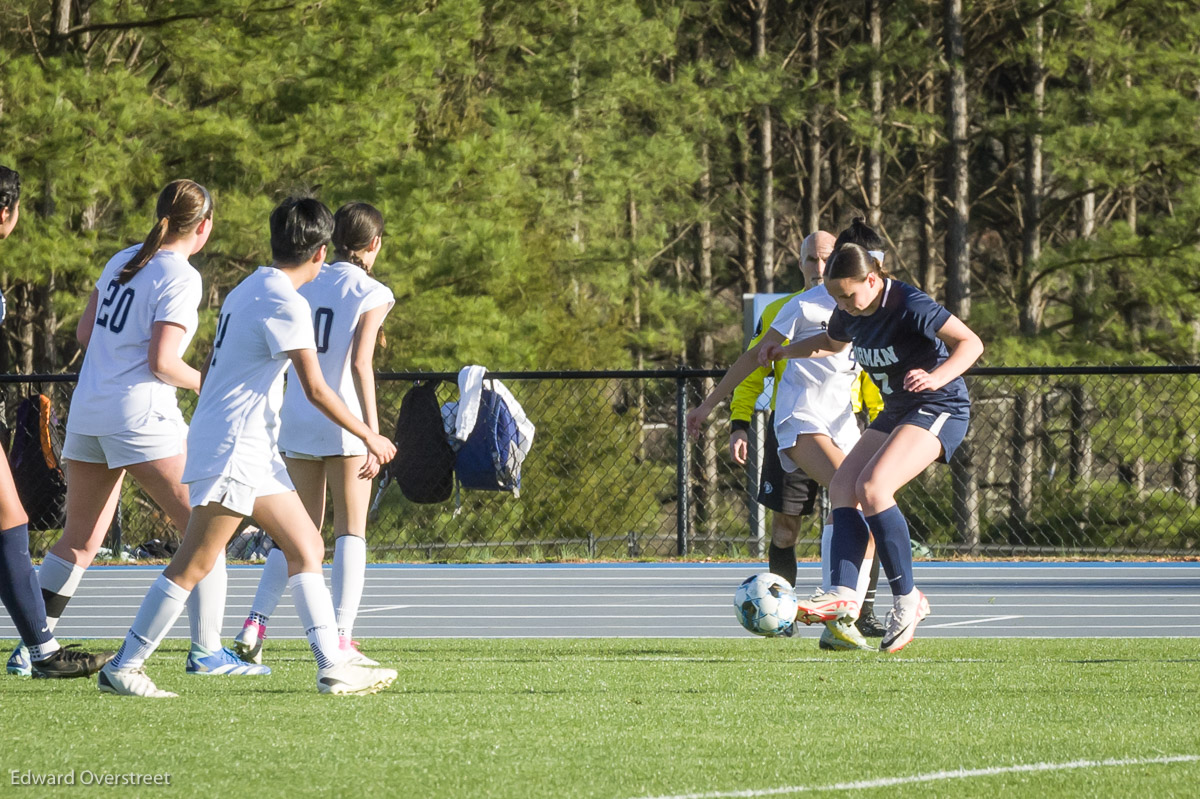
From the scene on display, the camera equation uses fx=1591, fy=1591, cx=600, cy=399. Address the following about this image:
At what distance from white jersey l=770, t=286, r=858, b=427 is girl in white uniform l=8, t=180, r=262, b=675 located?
9.56 feet

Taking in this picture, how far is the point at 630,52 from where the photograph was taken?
28.7 meters

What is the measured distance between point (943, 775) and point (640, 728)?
106cm

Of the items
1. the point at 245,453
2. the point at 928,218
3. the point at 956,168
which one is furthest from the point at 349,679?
the point at 928,218

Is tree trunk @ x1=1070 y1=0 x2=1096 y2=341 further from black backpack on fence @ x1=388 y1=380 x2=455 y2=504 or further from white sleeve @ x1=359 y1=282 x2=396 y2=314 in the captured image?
white sleeve @ x1=359 y1=282 x2=396 y2=314

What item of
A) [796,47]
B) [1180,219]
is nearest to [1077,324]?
[1180,219]

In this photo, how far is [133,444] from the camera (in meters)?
5.79

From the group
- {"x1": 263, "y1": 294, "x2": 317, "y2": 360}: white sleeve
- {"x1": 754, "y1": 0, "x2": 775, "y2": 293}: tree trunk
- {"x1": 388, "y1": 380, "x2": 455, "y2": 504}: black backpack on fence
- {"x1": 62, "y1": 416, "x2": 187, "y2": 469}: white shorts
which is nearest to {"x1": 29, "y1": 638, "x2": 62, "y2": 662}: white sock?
{"x1": 62, "y1": 416, "x2": 187, "y2": 469}: white shorts

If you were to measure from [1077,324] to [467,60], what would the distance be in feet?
37.6

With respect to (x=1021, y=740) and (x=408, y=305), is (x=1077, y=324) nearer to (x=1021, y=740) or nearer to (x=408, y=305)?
(x=408, y=305)

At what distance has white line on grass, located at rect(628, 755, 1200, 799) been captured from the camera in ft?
12.8

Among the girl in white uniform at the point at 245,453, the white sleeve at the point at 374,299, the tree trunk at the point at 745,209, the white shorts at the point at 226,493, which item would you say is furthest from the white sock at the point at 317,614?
the tree trunk at the point at 745,209

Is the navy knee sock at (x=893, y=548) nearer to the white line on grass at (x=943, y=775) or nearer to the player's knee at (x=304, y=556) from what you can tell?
the white line on grass at (x=943, y=775)

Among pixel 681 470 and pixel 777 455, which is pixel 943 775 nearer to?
pixel 777 455

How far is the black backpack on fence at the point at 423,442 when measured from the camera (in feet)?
41.7
